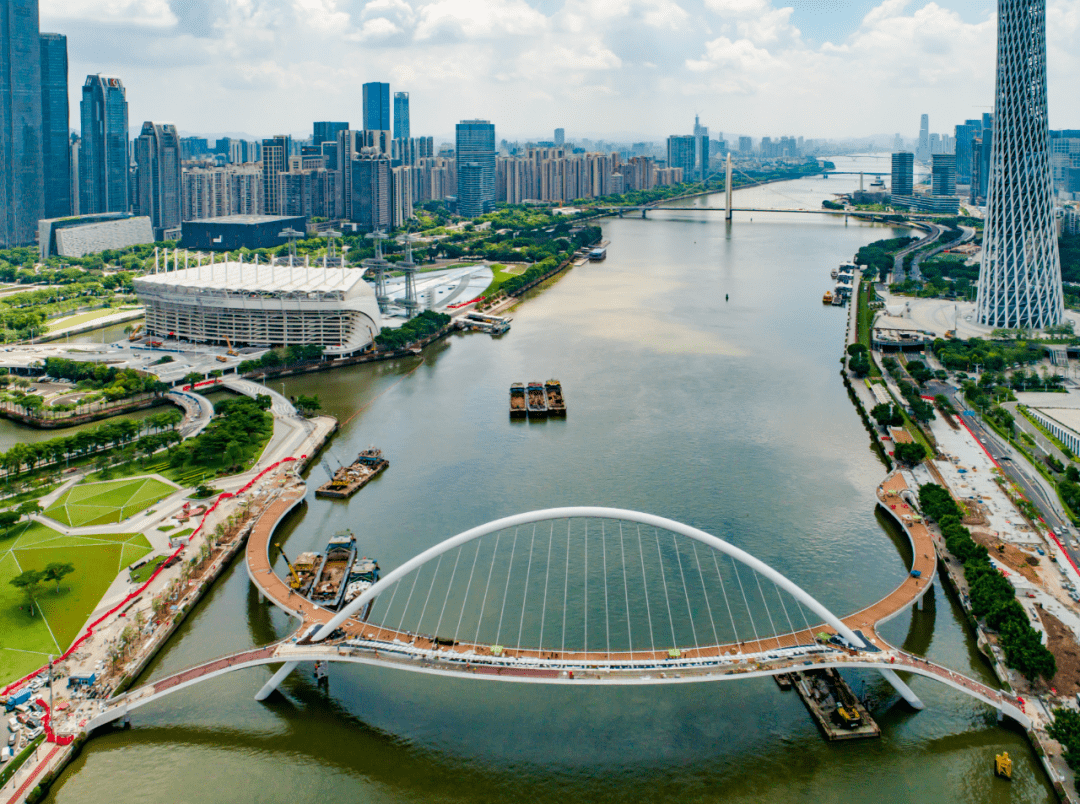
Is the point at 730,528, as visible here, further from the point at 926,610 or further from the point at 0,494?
the point at 0,494

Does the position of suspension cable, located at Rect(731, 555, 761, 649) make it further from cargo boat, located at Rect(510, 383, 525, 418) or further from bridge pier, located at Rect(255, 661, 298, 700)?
cargo boat, located at Rect(510, 383, 525, 418)

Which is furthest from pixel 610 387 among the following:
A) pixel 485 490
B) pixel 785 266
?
pixel 785 266

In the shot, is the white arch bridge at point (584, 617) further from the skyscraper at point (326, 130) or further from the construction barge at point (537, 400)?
the skyscraper at point (326, 130)

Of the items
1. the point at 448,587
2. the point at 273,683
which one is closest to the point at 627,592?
the point at 448,587

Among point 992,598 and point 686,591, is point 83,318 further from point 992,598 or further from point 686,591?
point 992,598

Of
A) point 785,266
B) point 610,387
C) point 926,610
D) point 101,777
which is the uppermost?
point 785,266

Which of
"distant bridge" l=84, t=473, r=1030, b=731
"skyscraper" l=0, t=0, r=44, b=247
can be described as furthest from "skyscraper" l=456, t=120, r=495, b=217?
"distant bridge" l=84, t=473, r=1030, b=731

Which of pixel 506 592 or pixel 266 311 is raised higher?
pixel 266 311
